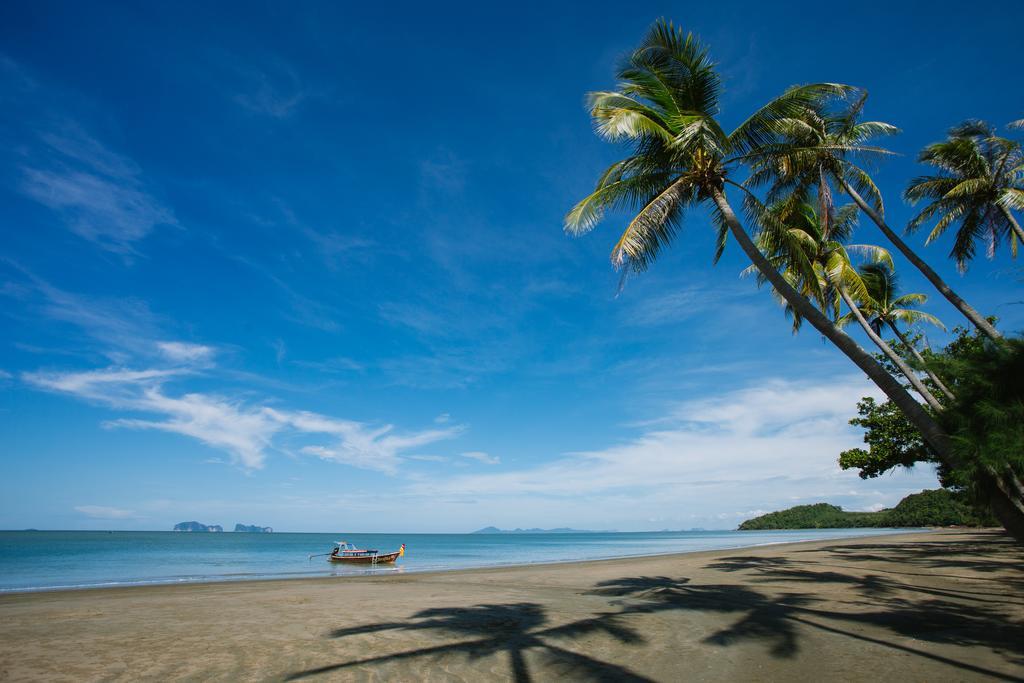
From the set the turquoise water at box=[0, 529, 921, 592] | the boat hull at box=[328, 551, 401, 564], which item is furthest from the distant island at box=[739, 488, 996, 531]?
the boat hull at box=[328, 551, 401, 564]

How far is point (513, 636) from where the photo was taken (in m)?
7.71

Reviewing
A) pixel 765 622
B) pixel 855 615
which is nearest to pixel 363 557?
pixel 765 622

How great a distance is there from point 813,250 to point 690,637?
11582 millimetres

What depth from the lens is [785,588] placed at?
11656 mm

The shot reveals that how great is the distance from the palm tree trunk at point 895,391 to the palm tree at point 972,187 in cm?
821

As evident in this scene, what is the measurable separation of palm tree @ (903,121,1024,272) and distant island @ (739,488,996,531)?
7.26 metres

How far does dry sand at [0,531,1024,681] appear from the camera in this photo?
19.2 ft

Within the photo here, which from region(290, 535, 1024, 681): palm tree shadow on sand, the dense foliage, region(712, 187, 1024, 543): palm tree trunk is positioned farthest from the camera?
region(290, 535, 1024, 681): palm tree shadow on sand

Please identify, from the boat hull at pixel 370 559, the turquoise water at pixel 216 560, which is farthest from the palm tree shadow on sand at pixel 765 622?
the boat hull at pixel 370 559

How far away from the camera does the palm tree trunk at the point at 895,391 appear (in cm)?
548

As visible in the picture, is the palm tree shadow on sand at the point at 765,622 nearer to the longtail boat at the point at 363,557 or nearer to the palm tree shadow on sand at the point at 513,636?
the palm tree shadow on sand at the point at 513,636

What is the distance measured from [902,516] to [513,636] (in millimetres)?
94745

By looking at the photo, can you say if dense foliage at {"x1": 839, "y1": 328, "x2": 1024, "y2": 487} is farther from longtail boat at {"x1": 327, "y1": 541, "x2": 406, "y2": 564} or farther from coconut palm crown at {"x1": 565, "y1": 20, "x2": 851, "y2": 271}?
longtail boat at {"x1": 327, "y1": 541, "x2": 406, "y2": 564}

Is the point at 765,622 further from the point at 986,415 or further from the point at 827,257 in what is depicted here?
the point at 827,257
